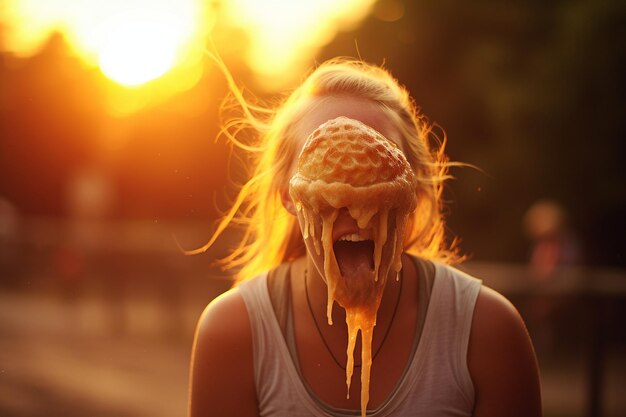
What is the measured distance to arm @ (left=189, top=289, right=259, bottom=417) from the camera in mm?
2377

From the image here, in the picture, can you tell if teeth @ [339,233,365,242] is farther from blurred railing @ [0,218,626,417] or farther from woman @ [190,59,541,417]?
blurred railing @ [0,218,626,417]

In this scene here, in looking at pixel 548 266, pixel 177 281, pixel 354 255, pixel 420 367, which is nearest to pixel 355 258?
pixel 354 255

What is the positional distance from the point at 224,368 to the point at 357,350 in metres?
0.38

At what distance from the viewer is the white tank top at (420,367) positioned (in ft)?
7.41

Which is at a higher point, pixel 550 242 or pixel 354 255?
pixel 550 242

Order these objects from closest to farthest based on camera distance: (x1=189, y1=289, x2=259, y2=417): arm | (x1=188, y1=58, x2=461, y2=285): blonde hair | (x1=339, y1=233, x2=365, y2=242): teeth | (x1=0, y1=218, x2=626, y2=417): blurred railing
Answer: (x1=339, y1=233, x2=365, y2=242): teeth, (x1=189, y1=289, x2=259, y2=417): arm, (x1=188, y1=58, x2=461, y2=285): blonde hair, (x1=0, y1=218, x2=626, y2=417): blurred railing

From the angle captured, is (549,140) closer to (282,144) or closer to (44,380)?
(44,380)

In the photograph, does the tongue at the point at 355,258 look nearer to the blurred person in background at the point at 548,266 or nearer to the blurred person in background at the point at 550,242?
the blurred person in background at the point at 548,266

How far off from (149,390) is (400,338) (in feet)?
20.6

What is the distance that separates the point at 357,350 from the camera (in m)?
2.45

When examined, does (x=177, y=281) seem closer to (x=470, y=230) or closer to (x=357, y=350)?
(x=470, y=230)

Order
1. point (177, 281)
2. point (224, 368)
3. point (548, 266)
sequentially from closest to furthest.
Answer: point (224, 368) → point (548, 266) → point (177, 281)

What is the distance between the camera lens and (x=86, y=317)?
46.2ft

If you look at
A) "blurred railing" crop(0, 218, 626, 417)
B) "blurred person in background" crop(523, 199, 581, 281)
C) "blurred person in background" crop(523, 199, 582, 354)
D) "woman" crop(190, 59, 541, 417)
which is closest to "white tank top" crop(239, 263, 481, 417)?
"woman" crop(190, 59, 541, 417)
